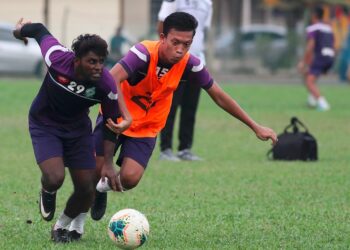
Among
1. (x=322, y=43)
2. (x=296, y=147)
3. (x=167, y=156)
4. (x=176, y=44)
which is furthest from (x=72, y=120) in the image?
(x=322, y=43)

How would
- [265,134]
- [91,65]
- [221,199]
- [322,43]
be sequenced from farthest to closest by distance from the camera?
1. [322,43]
2. [221,199]
3. [265,134]
4. [91,65]

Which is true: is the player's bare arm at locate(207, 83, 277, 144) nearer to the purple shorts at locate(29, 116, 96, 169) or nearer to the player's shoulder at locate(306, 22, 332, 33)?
the purple shorts at locate(29, 116, 96, 169)

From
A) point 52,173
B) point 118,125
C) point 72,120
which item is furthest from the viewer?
point 72,120

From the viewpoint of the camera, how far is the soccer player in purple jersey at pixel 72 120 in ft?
23.2

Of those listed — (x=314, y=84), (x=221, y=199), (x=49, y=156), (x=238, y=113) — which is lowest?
(x=314, y=84)

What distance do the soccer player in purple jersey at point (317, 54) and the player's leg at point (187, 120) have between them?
28.3 ft

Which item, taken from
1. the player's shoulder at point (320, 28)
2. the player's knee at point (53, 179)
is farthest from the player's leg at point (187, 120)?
the player's shoulder at point (320, 28)

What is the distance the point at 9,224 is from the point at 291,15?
41.6 metres

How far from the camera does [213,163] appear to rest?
41.7ft

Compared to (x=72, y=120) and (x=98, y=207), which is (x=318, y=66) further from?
(x=72, y=120)

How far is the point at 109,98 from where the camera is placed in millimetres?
7168

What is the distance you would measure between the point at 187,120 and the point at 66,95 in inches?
238

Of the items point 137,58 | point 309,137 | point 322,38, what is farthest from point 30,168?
point 322,38

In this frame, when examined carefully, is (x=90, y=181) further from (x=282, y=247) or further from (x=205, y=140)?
(x=205, y=140)
